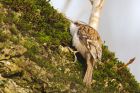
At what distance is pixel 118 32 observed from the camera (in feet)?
69.2

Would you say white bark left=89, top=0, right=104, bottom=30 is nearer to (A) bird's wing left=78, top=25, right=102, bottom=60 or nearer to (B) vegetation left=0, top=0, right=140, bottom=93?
(A) bird's wing left=78, top=25, right=102, bottom=60

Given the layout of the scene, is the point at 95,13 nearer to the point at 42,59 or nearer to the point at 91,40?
the point at 91,40

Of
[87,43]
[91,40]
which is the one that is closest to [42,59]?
[87,43]

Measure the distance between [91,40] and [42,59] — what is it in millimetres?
1462

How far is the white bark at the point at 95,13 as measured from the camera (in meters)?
11.2

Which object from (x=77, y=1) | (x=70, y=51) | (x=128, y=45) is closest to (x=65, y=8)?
(x=70, y=51)

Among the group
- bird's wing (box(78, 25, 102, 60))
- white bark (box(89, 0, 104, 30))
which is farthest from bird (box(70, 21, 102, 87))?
white bark (box(89, 0, 104, 30))

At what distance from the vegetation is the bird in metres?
0.14

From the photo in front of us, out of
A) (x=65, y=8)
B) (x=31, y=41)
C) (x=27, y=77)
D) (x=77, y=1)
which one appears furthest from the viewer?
(x=77, y=1)

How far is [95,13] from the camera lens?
11.3m

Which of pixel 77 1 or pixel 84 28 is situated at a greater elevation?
pixel 77 1

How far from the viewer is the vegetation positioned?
8961mm

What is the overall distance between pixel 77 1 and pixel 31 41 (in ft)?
30.7

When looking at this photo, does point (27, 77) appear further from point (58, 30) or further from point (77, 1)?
point (77, 1)
